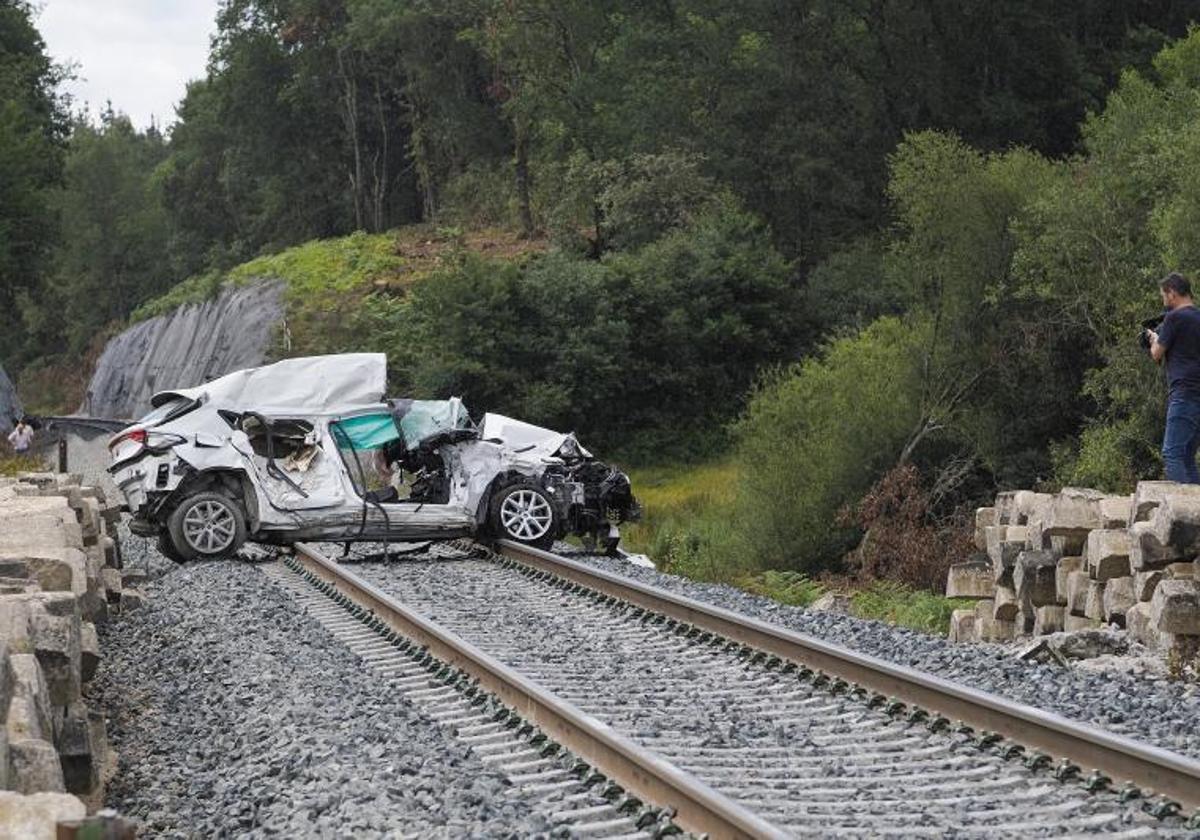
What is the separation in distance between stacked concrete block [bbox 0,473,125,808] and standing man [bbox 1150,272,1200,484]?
311 inches

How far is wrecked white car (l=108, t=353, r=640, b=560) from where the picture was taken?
17.7m

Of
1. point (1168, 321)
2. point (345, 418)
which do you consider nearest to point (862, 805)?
point (1168, 321)

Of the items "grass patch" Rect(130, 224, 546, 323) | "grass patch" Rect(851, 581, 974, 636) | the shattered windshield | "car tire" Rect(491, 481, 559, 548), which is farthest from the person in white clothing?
"grass patch" Rect(851, 581, 974, 636)

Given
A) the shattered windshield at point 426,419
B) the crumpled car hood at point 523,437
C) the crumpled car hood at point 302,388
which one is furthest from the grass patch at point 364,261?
the crumpled car hood at point 302,388

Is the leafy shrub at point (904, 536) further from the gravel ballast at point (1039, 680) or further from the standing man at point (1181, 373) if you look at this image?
the gravel ballast at point (1039, 680)

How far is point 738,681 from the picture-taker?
32.8ft

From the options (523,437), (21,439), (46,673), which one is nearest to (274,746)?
(46,673)

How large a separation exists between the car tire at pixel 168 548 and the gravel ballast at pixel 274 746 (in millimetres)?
4882

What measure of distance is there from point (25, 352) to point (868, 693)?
8535 centimetres

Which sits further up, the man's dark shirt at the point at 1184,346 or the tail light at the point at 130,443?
the man's dark shirt at the point at 1184,346

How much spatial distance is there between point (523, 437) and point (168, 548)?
3.98m

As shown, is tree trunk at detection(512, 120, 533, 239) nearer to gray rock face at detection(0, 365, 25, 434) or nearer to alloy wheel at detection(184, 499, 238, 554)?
gray rock face at detection(0, 365, 25, 434)

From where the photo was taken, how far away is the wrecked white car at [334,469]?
1770cm

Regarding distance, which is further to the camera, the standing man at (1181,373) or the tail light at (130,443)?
the tail light at (130,443)
